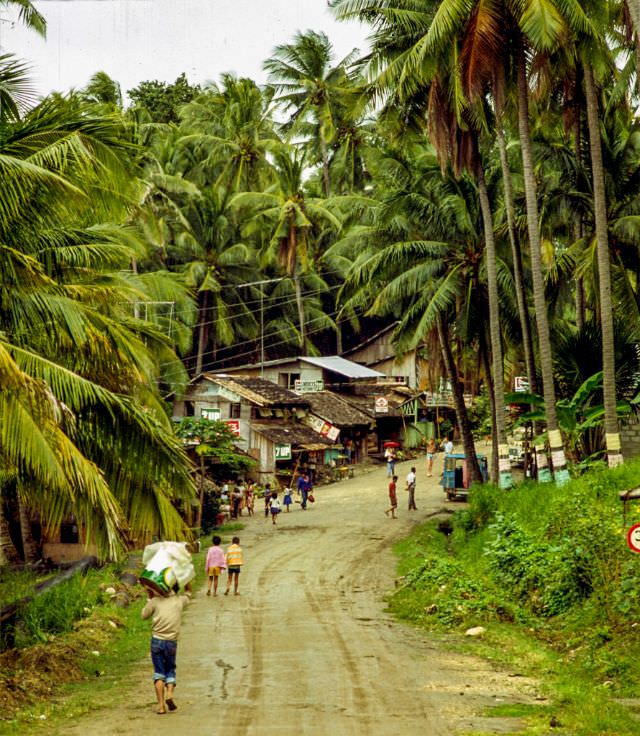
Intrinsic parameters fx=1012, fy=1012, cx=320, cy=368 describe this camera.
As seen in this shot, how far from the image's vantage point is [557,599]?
17641mm

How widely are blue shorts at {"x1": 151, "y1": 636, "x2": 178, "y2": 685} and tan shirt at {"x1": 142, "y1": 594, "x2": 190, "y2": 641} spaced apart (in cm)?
6

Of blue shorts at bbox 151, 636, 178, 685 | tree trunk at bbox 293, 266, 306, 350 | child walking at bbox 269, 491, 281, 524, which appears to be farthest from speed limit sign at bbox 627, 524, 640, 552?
tree trunk at bbox 293, 266, 306, 350

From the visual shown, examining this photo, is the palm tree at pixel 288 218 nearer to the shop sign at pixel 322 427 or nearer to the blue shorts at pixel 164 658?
the shop sign at pixel 322 427

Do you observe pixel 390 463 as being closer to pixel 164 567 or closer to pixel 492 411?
pixel 492 411

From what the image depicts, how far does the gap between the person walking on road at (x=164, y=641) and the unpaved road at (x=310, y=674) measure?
227 mm

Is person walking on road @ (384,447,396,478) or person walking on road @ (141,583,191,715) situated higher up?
person walking on road @ (384,447,396,478)

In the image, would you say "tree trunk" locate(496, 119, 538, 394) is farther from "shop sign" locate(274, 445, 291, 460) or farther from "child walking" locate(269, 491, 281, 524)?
"shop sign" locate(274, 445, 291, 460)

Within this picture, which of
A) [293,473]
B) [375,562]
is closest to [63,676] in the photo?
[375,562]

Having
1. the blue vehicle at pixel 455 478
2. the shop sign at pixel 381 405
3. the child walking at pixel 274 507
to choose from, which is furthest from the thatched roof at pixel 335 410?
the child walking at pixel 274 507

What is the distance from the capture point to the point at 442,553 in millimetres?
27219

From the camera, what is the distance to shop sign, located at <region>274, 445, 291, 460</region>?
144 feet

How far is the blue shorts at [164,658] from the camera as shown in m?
10.5

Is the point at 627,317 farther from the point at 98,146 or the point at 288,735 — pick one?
the point at 288,735

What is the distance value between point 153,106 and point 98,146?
6279 cm
